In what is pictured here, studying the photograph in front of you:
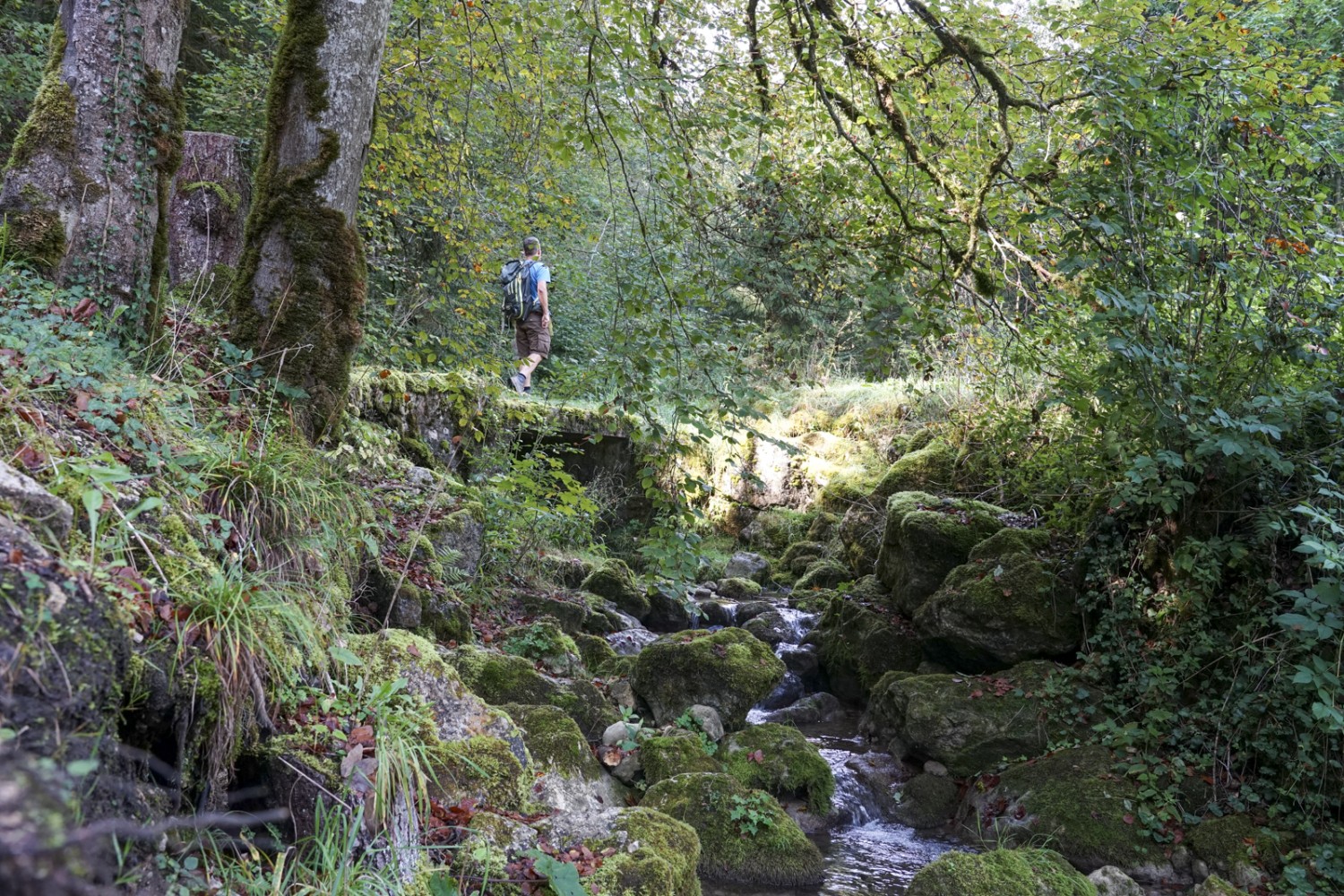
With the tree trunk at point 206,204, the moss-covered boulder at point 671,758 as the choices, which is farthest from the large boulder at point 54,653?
the tree trunk at point 206,204

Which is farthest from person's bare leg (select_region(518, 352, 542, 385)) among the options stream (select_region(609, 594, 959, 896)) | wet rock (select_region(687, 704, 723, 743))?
wet rock (select_region(687, 704, 723, 743))

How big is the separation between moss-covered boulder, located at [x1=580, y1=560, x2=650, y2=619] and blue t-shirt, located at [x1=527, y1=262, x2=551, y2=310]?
3.37 meters

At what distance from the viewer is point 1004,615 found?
6824 millimetres

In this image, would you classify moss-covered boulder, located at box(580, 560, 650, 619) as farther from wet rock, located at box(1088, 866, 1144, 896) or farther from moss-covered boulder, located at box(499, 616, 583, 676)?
wet rock, located at box(1088, 866, 1144, 896)

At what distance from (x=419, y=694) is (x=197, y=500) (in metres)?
1.21

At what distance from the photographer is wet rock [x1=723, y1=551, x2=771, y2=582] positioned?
12.4m

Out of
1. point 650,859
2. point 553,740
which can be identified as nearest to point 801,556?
point 553,740

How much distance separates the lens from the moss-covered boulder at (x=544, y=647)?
21.2 ft

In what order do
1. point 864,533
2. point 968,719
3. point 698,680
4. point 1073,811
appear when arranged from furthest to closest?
point 864,533 → point 698,680 → point 968,719 → point 1073,811

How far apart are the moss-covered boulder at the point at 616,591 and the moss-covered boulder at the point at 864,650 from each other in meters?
2.31

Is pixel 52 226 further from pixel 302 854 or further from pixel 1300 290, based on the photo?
pixel 1300 290

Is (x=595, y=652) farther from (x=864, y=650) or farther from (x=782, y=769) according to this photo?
(x=864, y=650)

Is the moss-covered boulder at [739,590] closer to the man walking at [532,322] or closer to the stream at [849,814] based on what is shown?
the stream at [849,814]

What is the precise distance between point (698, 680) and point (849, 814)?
153cm
